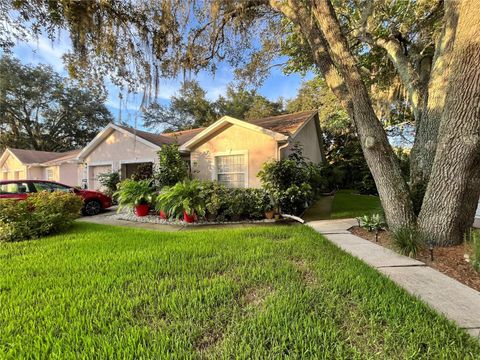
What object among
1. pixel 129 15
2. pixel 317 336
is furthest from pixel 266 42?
pixel 317 336

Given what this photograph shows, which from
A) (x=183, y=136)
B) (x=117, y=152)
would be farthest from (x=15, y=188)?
(x=183, y=136)

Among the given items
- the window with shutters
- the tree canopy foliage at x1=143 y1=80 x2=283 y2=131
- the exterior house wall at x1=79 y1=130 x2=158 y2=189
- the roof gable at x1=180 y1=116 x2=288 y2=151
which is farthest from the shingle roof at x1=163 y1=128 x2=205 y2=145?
the tree canopy foliage at x1=143 y1=80 x2=283 y2=131

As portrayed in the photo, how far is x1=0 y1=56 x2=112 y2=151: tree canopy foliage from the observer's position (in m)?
24.7

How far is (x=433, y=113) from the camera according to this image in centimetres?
595

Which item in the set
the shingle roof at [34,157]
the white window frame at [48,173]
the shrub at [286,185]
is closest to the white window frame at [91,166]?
the shingle roof at [34,157]

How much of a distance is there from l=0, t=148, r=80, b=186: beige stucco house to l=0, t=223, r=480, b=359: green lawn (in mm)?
14770

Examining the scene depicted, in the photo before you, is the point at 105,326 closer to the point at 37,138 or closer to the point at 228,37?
the point at 228,37

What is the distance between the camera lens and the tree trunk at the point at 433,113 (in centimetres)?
515

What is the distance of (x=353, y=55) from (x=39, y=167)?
22305mm

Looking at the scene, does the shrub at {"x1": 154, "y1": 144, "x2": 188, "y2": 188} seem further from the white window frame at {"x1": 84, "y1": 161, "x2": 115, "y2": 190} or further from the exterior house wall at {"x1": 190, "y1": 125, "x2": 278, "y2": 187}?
the white window frame at {"x1": 84, "y1": 161, "x2": 115, "y2": 190}

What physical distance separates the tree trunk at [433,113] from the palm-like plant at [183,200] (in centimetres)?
585

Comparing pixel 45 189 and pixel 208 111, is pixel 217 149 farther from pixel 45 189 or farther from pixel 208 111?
pixel 208 111

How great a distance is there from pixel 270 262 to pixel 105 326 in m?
2.31

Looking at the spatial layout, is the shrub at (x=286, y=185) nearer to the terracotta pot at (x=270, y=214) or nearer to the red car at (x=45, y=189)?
the terracotta pot at (x=270, y=214)
